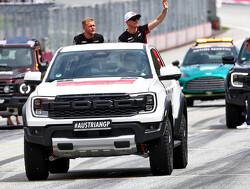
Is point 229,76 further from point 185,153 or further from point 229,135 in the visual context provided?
point 185,153

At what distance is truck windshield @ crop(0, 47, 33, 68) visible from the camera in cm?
2239

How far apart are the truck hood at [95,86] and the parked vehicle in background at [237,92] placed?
6987mm

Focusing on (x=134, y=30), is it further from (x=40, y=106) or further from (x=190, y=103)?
(x=190, y=103)

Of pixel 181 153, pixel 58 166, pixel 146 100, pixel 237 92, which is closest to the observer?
pixel 146 100

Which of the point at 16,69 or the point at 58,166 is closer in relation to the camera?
the point at 58,166

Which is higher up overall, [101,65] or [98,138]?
[101,65]

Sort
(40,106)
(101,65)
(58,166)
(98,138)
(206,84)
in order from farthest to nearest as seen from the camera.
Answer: (206,84) < (58,166) < (101,65) < (40,106) < (98,138)

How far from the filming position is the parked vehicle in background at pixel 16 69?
2142cm

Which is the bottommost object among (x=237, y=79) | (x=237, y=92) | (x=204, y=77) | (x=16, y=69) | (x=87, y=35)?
(x=204, y=77)

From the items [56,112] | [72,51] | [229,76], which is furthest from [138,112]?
[229,76]

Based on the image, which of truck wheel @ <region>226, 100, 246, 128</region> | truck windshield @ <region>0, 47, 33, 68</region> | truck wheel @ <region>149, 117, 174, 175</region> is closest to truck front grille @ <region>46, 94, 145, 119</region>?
truck wheel @ <region>149, 117, 174, 175</region>

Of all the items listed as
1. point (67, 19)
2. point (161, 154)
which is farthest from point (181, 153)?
point (67, 19)

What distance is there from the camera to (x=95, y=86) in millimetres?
11109

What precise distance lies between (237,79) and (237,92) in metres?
0.27
